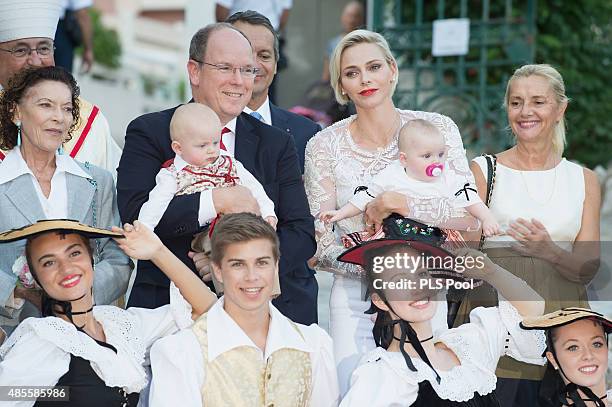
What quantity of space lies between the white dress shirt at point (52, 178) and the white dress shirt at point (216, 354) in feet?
2.43

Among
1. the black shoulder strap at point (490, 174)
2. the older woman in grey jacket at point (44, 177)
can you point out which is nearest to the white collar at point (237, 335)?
the older woman in grey jacket at point (44, 177)

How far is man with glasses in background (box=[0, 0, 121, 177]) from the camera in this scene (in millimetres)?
4574

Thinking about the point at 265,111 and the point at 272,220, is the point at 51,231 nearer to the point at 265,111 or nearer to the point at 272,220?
the point at 272,220

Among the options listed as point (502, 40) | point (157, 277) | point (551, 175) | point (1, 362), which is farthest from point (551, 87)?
point (502, 40)

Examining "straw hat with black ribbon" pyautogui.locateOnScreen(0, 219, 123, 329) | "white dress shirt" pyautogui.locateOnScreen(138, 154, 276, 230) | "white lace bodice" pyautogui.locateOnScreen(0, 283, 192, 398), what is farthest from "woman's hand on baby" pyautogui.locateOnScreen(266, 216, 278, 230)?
"straw hat with black ribbon" pyautogui.locateOnScreen(0, 219, 123, 329)

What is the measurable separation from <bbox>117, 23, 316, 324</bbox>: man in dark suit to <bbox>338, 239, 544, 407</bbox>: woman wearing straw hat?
1.03 feet

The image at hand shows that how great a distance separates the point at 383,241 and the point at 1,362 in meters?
1.43

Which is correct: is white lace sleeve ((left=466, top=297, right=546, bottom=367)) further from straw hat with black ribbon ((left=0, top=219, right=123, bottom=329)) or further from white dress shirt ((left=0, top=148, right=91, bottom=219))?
white dress shirt ((left=0, top=148, right=91, bottom=219))

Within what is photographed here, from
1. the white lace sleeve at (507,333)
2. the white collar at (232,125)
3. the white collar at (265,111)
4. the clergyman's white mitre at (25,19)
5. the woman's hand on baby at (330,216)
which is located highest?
the clergyman's white mitre at (25,19)

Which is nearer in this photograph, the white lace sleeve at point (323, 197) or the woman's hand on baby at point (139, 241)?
the woman's hand on baby at point (139, 241)

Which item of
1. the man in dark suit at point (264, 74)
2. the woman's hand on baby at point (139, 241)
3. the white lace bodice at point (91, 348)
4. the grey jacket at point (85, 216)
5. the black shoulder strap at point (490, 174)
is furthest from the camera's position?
the man in dark suit at point (264, 74)

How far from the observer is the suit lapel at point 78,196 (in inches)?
160

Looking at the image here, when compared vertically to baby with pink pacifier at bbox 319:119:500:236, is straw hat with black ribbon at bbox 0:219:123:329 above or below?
below

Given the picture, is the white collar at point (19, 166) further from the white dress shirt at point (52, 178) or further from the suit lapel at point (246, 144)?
the suit lapel at point (246, 144)
